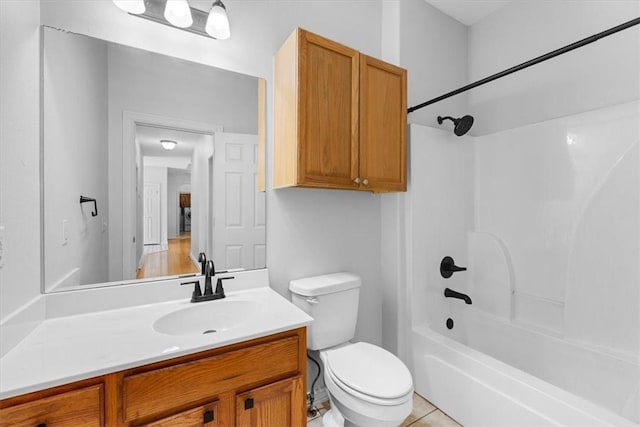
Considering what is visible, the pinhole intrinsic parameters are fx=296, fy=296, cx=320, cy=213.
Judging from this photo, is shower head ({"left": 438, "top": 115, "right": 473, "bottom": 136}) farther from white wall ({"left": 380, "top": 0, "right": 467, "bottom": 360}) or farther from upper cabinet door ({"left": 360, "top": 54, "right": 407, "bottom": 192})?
upper cabinet door ({"left": 360, "top": 54, "right": 407, "bottom": 192})

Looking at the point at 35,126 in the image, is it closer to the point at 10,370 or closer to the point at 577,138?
the point at 10,370

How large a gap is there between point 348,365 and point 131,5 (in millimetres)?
1896

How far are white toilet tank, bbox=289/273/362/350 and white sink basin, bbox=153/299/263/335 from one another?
32cm

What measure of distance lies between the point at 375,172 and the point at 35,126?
59.2 inches

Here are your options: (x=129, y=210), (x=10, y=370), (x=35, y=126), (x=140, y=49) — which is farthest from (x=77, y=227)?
(x=140, y=49)

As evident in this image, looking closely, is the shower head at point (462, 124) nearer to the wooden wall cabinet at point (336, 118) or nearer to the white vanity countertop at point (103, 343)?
the wooden wall cabinet at point (336, 118)

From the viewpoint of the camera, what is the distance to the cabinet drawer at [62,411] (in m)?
0.76

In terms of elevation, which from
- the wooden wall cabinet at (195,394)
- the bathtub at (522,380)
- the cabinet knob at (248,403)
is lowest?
the bathtub at (522,380)

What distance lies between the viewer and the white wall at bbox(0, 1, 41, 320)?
2.99 ft

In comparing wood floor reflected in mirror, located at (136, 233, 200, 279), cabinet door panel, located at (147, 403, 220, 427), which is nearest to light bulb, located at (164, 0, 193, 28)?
wood floor reflected in mirror, located at (136, 233, 200, 279)

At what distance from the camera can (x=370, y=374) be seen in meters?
1.37

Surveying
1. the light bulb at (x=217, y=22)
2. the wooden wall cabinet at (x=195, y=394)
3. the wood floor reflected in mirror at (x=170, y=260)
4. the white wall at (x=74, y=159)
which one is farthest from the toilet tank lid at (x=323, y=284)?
the light bulb at (x=217, y=22)

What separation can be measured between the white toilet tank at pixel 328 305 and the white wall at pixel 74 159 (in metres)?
Answer: 0.95

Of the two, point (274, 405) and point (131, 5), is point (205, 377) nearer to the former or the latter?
point (274, 405)
